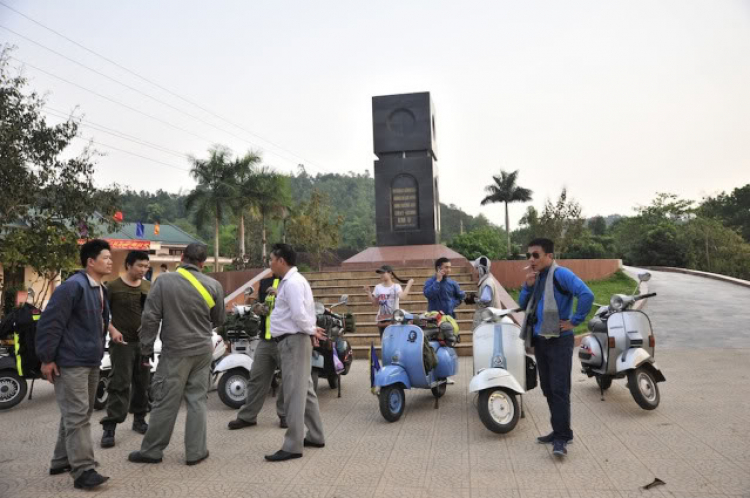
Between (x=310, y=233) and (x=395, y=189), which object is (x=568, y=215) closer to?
(x=395, y=189)

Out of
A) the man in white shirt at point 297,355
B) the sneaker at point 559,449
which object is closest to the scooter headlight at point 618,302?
Result: the sneaker at point 559,449

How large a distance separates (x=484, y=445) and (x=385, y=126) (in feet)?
47.3

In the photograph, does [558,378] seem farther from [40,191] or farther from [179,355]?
[40,191]

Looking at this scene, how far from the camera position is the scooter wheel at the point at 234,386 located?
6.04m

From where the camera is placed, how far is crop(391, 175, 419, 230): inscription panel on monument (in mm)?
17625

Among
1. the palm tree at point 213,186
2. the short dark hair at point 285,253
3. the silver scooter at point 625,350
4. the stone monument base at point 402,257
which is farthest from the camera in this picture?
the palm tree at point 213,186

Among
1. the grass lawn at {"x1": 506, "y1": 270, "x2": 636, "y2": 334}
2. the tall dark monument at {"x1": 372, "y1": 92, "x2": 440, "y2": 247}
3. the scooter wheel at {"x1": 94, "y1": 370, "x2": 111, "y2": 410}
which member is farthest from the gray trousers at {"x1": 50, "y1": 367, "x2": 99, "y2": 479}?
the tall dark monument at {"x1": 372, "y1": 92, "x2": 440, "y2": 247}

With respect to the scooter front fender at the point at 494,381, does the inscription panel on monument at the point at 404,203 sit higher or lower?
higher

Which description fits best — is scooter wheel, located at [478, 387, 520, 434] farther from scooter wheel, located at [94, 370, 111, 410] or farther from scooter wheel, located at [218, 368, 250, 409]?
scooter wheel, located at [94, 370, 111, 410]

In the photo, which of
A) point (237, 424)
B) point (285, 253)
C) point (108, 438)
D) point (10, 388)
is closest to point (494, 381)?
point (285, 253)

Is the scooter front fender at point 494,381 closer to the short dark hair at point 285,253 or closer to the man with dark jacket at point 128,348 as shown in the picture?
the short dark hair at point 285,253

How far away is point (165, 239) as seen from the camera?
40.3 meters

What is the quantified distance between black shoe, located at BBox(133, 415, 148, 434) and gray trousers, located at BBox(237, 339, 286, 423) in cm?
→ 87

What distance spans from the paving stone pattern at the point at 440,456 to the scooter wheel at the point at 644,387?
13 centimetres
